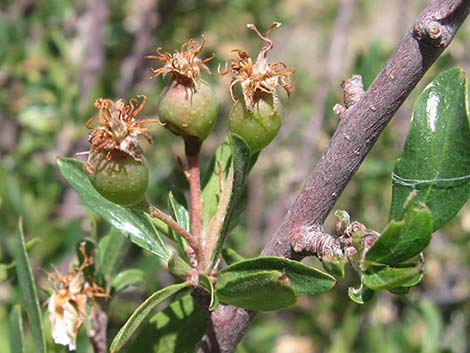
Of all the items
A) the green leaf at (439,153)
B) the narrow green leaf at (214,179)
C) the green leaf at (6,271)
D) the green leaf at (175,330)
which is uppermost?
the green leaf at (439,153)

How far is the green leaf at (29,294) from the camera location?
72cm

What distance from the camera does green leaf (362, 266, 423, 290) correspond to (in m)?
0.53

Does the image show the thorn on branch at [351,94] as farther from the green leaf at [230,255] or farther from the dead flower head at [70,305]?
the dead flower head at [70,305]

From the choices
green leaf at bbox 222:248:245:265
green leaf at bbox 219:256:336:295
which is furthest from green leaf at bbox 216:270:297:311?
green leaf at bbox 222:248:245:265

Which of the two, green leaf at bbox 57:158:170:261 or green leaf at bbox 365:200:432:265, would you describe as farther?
green leaf at bbox 57:158:170:261

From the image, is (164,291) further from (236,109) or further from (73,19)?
(73,19)

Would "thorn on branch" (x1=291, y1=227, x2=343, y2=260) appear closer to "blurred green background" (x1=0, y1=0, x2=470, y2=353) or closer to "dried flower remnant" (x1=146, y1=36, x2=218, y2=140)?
"dried flower remnant" (x1=146, y1=36, x2=218, y2=140)

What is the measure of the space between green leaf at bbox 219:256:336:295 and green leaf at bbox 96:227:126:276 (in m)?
0.28

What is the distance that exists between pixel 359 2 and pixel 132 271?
7.45 ft

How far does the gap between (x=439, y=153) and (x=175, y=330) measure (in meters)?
0.34

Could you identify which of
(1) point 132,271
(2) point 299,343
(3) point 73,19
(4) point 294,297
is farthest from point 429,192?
(3) point 73,19

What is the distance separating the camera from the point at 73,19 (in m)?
2.06

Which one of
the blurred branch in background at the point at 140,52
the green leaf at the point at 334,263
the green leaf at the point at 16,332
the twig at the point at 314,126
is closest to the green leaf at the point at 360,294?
the green leaf at the point at 334,263

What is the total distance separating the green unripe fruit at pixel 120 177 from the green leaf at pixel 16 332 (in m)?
0.22
